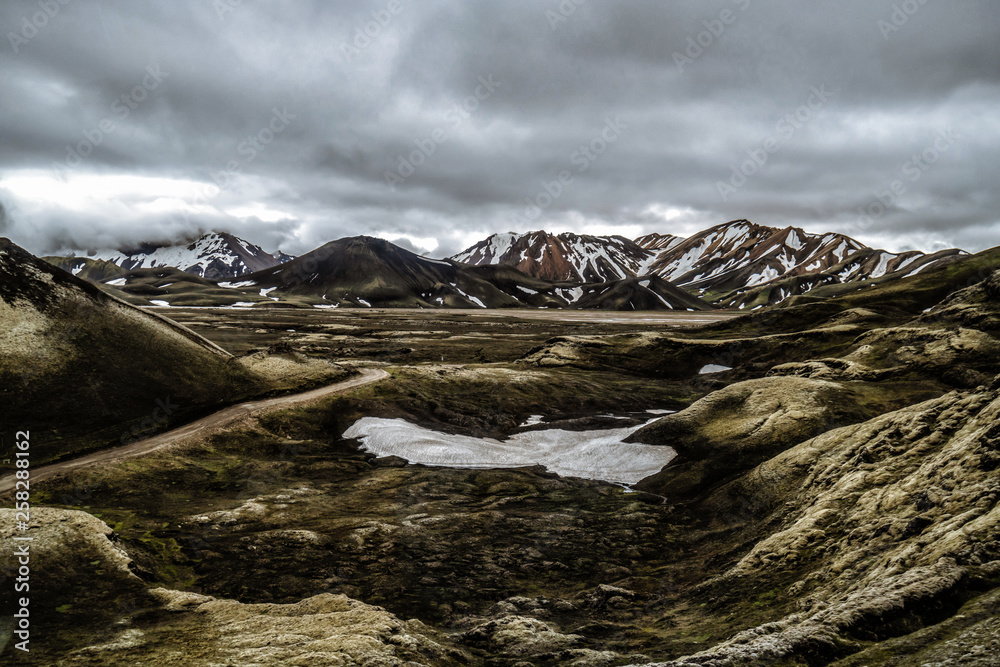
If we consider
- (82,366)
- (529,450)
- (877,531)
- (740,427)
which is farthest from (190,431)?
(877,531)

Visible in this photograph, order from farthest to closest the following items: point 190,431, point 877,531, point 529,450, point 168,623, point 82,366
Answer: point 529,450, point 190,431, point 82,366, point 168,623, point 877,531

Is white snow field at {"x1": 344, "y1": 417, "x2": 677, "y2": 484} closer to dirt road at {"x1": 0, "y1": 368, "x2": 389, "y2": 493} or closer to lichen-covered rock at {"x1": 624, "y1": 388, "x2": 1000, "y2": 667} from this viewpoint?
dirt road at {"x1": 0, "y1": 368, "x2": 389, "y2": 493}

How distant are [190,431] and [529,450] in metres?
27.1

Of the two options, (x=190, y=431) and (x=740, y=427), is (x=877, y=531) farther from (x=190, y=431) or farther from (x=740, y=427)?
(x=190, y=431)

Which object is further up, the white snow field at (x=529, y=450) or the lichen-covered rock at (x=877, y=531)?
the lichen-covered rock at (x=877, y=531)

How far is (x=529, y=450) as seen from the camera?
4425 centimetres

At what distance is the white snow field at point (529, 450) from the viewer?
3862 cm

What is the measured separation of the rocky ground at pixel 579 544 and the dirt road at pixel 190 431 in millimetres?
1604

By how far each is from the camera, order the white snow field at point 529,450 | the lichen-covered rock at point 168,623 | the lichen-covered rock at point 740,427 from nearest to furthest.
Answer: the lichen-covered rock at point 168,623, the lichen-covered rock at point 740,427, the white snow field at point 529,450

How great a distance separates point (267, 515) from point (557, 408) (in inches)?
1407

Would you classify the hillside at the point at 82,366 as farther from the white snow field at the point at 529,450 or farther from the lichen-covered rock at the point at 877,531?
the lichen-covered rock at the point at 877,531

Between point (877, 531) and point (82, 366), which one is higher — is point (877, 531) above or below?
below

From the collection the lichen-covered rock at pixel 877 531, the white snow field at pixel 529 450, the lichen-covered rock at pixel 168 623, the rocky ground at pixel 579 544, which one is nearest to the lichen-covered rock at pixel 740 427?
the rocky ground at pixel 579 544

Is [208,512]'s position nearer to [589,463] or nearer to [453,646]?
[453,646]
